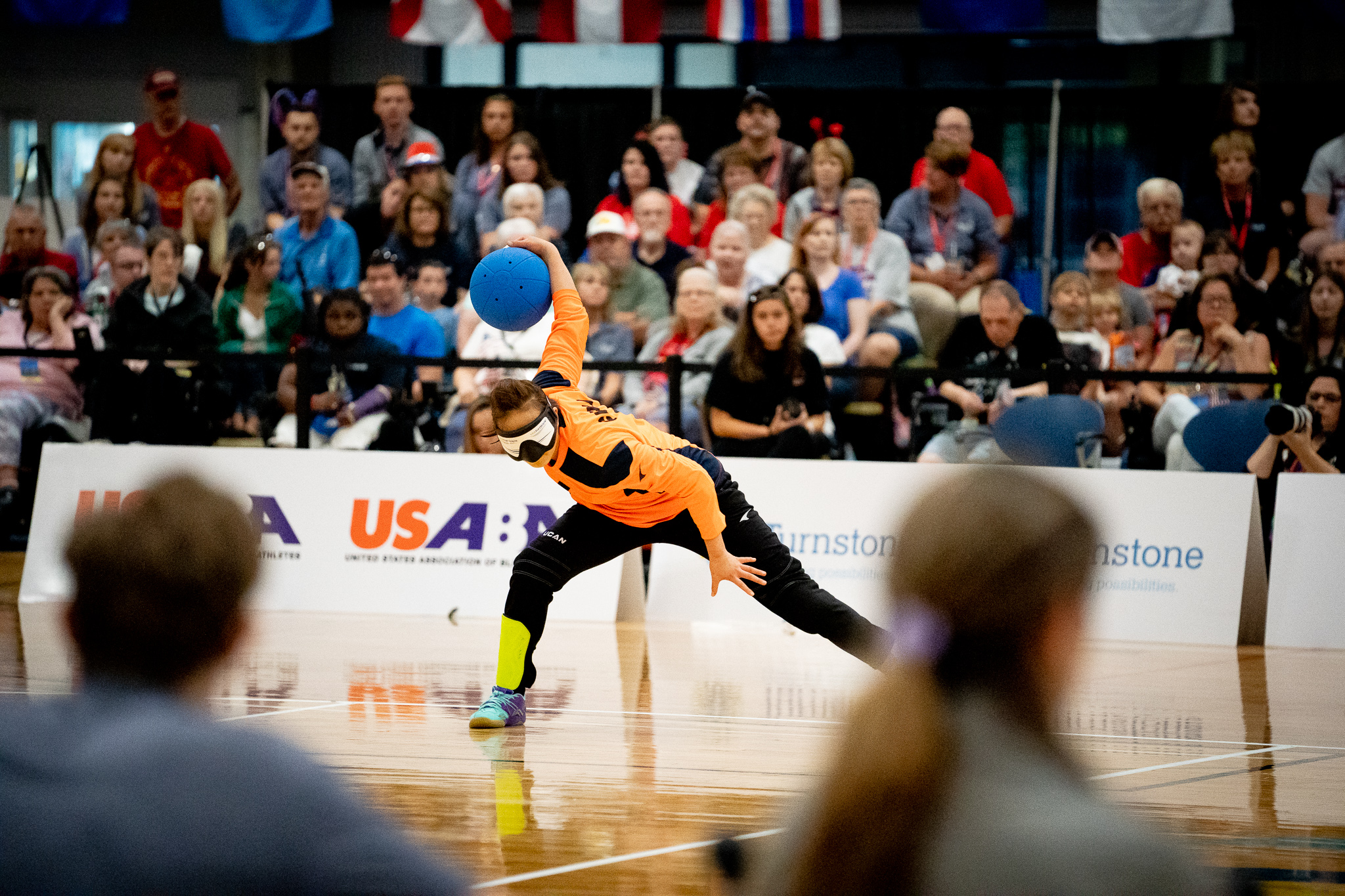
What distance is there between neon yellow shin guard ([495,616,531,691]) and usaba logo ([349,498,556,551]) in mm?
3514

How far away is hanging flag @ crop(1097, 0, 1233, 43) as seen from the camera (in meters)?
12.4

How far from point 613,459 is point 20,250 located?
8.36 metres

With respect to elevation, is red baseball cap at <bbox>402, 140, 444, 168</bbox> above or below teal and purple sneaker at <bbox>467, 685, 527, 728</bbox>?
above

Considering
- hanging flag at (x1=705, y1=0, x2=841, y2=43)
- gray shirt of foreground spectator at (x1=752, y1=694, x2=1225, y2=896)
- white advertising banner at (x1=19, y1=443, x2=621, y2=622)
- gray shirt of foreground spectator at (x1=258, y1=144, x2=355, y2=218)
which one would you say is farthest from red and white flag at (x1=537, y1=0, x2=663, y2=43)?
gray shirt of foreground spectator at (x1=752, y1=694, x2=1225, y2=896)

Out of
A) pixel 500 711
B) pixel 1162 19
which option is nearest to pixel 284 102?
pixel 1162 19

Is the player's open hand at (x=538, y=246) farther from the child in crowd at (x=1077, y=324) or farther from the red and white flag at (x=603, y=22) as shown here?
the red and white flag at (x=603, y=22)

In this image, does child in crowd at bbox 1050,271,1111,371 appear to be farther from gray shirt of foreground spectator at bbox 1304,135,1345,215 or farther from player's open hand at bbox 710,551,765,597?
player's open hand at bbox 710,551,765,597

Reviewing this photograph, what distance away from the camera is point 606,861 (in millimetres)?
4133

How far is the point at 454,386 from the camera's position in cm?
1103

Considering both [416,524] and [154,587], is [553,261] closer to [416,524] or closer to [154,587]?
[416,524]

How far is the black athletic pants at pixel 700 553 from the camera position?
630 cm

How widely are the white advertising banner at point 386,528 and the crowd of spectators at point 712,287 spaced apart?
1.86 feet

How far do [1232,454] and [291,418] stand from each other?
Result: 679cm

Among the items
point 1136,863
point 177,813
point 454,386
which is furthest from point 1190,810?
point 454,386
